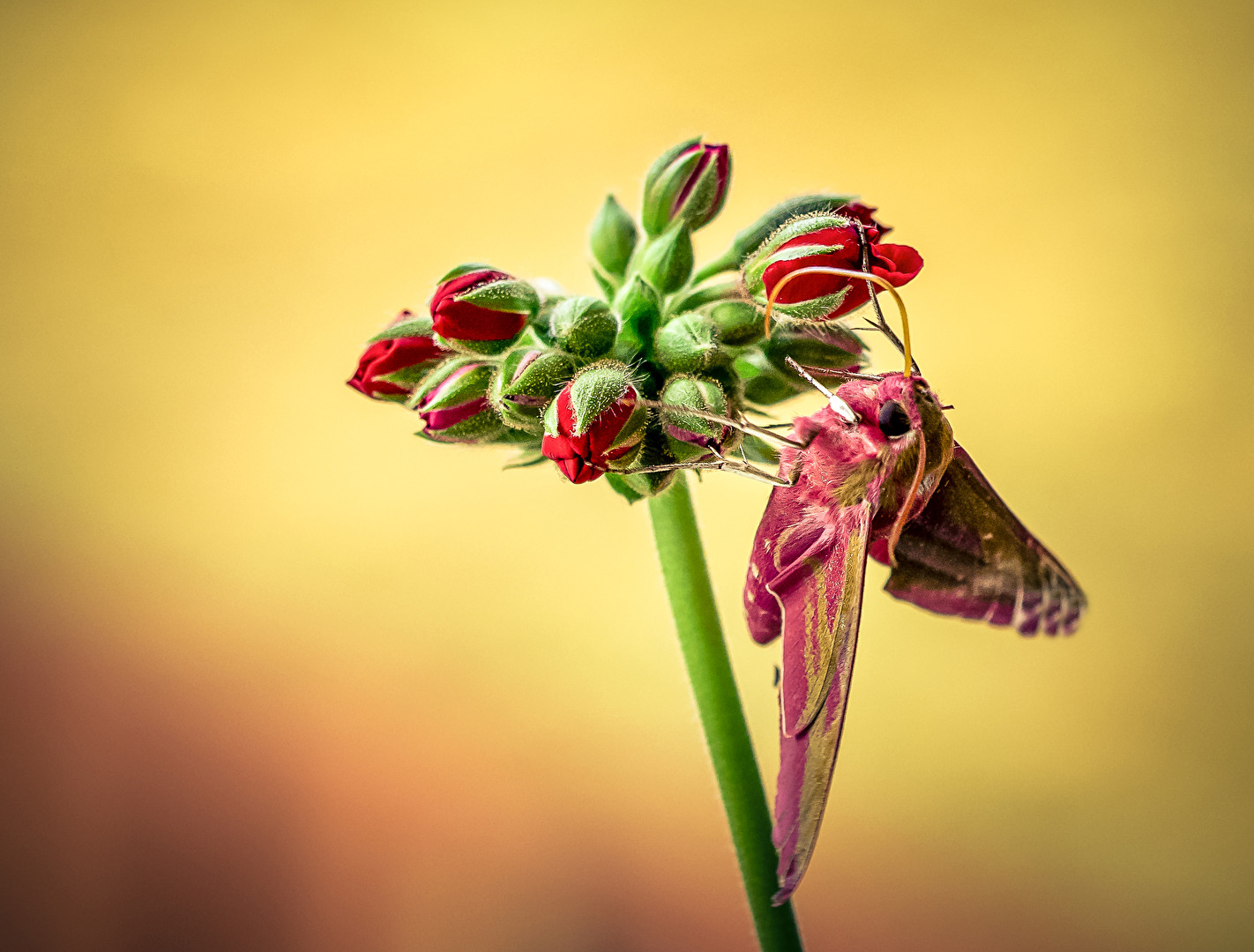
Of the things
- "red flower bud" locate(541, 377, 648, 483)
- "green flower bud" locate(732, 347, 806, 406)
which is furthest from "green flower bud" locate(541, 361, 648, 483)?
"green flower bud" locate(732, 347, 806, 406)

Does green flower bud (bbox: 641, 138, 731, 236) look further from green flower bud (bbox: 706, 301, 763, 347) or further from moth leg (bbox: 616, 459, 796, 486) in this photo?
moth leg (bbox: 616, 459, 796, 486)

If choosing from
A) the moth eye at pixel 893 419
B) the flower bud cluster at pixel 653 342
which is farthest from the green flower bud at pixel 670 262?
the moth eye at pixel 893 419

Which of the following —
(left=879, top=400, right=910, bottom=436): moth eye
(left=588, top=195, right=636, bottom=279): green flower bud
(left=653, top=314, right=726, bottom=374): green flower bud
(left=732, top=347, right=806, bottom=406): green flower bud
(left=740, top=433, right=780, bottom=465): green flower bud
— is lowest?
(left=879, top=400, right=910, bottom=436): moth eye

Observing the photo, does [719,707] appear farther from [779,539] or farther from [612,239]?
[612,239]

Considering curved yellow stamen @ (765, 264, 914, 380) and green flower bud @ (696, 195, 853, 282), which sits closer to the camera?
curved yellow stamen @ (765, 264, 914, 380)

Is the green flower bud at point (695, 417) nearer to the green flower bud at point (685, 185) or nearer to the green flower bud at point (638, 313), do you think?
the green flower bud at point (638, 313)

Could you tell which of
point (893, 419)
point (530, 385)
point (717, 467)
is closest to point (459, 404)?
point (530, 385)
